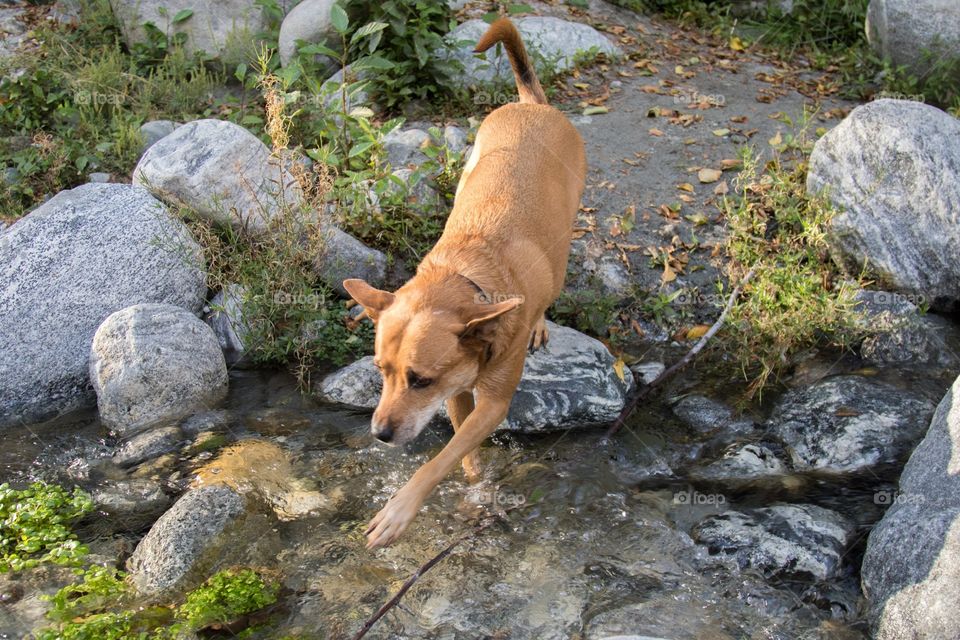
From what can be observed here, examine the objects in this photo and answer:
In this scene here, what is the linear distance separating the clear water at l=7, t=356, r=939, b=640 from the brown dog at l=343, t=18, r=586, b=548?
1.61 feet

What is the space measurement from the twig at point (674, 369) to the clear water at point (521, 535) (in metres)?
0.10

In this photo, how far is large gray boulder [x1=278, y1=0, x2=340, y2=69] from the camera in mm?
8992

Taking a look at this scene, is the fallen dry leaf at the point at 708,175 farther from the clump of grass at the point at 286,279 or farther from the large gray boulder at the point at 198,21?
the large gray boulder at the point at 198,21

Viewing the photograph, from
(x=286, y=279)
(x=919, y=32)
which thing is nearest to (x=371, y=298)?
(x=286, y=279)

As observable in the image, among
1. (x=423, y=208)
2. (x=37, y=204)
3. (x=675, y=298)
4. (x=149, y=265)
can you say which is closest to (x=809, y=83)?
(x=675, y=298)

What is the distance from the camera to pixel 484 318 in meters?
4.21

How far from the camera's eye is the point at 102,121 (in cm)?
849

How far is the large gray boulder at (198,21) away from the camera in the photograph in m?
9.75

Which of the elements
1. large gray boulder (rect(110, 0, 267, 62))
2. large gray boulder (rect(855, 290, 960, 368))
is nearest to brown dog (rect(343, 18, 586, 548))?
large gray boulder (rect(855, 290, 960, 368))

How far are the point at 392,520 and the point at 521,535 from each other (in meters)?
1.10

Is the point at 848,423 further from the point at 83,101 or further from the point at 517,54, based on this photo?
the point at 83,101

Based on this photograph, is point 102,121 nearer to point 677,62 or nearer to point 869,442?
point 677,62

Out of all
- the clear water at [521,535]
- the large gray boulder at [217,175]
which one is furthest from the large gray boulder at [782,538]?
the large gray boulder at [217,175]

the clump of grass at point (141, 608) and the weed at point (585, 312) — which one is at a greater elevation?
the weed at point (585, 312)
